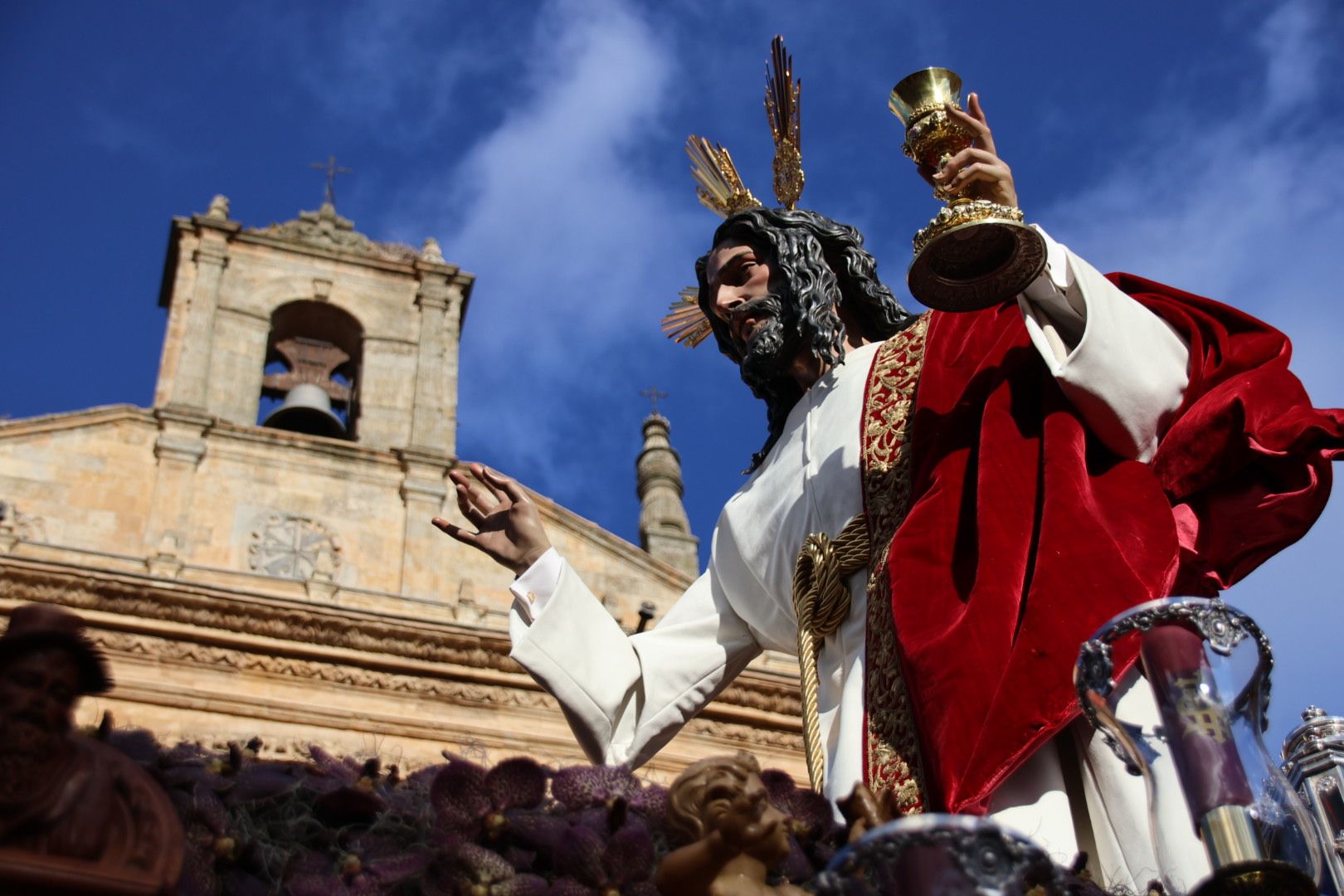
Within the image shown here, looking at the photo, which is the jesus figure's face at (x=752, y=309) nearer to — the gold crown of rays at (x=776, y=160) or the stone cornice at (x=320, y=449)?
the gold crown of rays at (x=776, y=160)

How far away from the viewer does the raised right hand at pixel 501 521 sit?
2977 millimetres

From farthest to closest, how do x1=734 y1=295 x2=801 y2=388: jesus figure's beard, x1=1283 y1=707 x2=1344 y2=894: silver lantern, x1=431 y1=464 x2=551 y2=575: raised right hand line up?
x1=1283 y1=707 x2=1344 y2=894: silver lantern
x1=734 y1=295 x2=801 y2=388: jesus figure's beard
x1=431 y1=464 x2=551 y2=575: raised right hand

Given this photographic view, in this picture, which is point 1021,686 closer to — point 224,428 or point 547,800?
point 547,800

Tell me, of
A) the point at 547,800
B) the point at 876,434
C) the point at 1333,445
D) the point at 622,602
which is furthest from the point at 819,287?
the point at 622,602

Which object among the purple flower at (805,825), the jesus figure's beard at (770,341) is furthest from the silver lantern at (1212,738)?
the jesus figure's beard at (770,341)

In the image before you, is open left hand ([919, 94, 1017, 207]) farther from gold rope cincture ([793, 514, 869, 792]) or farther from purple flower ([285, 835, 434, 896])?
purple flower ([285, 835, 434, 896])

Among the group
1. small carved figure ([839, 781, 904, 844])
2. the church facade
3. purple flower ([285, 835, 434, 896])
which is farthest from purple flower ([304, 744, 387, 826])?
the church facade

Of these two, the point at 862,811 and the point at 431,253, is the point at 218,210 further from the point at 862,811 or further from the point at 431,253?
the point at 862,811

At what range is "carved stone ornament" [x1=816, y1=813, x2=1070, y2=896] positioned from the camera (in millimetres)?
1381

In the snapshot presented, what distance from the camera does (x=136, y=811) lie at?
1455 millimetres

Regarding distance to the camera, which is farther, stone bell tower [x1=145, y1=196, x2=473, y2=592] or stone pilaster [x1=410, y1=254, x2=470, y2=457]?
stone pilaster [x1=410, y1=254, x2=470, y2=457]

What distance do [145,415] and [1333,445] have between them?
1559 cm

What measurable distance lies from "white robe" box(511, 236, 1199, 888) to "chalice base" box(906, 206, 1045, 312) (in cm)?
9

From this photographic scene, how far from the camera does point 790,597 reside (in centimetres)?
304
